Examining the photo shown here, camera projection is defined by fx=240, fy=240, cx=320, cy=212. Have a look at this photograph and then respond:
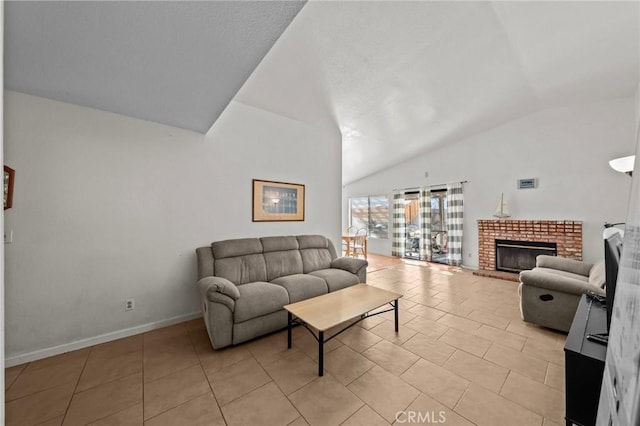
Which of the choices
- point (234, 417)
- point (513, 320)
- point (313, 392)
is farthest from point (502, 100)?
point (234, 417)

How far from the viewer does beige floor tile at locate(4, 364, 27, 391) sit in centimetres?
178

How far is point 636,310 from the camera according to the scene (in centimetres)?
57

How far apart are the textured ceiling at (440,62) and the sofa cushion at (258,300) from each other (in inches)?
92.9

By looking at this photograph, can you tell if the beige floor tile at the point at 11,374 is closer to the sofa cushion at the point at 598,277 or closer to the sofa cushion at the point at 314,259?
the sofa cushion at the point at 314,259

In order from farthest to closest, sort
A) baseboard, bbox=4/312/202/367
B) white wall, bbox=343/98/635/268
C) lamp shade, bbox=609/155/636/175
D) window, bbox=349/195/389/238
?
window, bbox=349/195/389/238
white wall, bbox=343/98/635/268
lamp shade, bbox=609/155/636/175
baseboard, bbox=4/312/202/367

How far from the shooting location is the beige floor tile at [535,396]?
1.52m

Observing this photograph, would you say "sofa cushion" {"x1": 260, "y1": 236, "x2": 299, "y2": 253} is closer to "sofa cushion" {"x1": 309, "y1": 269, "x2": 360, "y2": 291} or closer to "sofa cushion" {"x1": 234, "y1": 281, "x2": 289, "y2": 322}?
"sofa cushion" {"x1": 309, "y1": 269, "x2": 360, "y2": 291}

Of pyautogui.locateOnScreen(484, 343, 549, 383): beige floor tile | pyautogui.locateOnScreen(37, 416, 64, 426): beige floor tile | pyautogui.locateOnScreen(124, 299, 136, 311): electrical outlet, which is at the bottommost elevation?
pyautogui.locateOnScreen(37, 416, 64, 426): beige floor tile

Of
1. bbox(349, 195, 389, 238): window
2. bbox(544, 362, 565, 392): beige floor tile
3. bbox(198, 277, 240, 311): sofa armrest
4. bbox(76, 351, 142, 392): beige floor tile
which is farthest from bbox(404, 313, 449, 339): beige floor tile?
bbox(349, 195, 389, 238): window

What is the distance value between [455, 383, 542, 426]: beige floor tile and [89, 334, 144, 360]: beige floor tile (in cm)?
270

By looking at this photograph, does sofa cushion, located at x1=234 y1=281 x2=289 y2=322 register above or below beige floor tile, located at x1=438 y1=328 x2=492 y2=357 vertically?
above

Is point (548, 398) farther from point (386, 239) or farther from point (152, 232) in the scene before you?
point (386, 239)

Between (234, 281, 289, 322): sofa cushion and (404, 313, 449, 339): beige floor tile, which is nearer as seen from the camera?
(234, 281, 289, 322): sofa cushion

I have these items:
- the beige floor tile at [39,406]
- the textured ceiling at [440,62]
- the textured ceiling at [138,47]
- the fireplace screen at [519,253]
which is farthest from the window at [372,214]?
the beige floor tile at [39,406]
